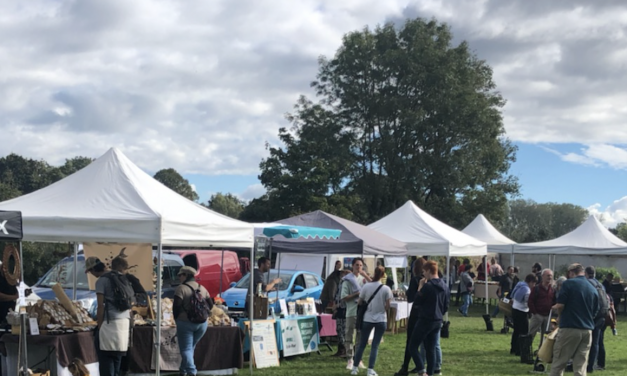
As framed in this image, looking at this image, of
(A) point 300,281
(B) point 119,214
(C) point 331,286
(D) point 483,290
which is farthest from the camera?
(D) point 483,290

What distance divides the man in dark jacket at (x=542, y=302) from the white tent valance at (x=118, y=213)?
17.3ft

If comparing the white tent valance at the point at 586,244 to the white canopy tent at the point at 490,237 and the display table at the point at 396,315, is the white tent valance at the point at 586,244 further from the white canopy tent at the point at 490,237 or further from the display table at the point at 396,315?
the display table at the point at 396,315

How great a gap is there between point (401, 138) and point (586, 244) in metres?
14.8

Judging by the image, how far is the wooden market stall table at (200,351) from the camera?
9688mm

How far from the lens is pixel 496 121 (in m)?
38.6

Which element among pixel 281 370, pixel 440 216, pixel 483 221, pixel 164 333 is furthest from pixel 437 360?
pixel 440 216

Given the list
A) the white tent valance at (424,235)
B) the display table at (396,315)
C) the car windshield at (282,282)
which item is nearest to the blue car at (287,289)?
the car windshield at (282,282)

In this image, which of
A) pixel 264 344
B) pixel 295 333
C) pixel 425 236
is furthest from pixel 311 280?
pixel 264 344

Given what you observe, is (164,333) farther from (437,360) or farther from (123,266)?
(437,360)

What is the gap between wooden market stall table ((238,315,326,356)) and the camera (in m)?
11.7

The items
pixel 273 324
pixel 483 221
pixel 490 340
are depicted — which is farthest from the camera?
pixel 483 221

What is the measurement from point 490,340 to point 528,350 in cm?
363

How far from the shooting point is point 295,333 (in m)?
12.1

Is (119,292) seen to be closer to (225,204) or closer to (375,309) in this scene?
(375,309)
